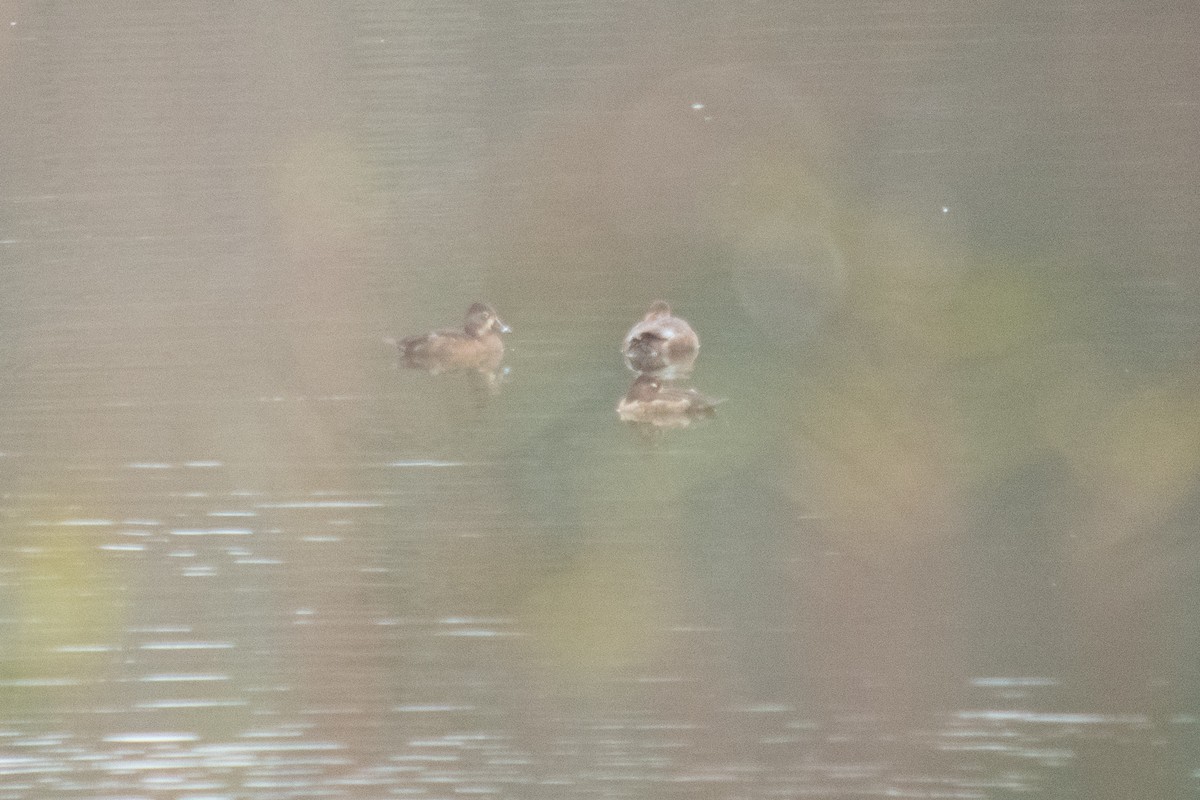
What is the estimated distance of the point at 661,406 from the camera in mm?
7461

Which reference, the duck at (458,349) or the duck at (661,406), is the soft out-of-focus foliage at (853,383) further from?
the duck at (458,349)

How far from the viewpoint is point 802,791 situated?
453cm

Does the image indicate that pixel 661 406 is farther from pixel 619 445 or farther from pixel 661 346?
pixel 661 346

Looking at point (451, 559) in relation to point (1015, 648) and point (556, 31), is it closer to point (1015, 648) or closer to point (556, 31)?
point (1015, 648)

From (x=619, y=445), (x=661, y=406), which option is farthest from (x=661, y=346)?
(x=619, y=445)

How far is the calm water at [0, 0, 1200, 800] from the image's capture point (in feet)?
16.4

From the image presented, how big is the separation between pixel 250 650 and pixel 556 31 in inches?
432

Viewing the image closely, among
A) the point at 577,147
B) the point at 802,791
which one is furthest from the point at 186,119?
the point at 802,791

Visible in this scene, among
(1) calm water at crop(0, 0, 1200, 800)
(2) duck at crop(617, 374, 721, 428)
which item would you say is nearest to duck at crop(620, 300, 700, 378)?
(1) calm water at crop(0, 0, 1200, 800)

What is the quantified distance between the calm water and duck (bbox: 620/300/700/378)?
12cm

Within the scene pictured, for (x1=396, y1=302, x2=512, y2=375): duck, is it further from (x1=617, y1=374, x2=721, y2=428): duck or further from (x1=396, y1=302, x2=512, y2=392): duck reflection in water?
(x1=617, y1=374, x2=721, y2=428): duck

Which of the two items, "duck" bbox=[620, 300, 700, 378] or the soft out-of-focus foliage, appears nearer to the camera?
the soft out-of-focus foliage

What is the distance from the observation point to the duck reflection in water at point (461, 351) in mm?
8242

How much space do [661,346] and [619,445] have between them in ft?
3.15
